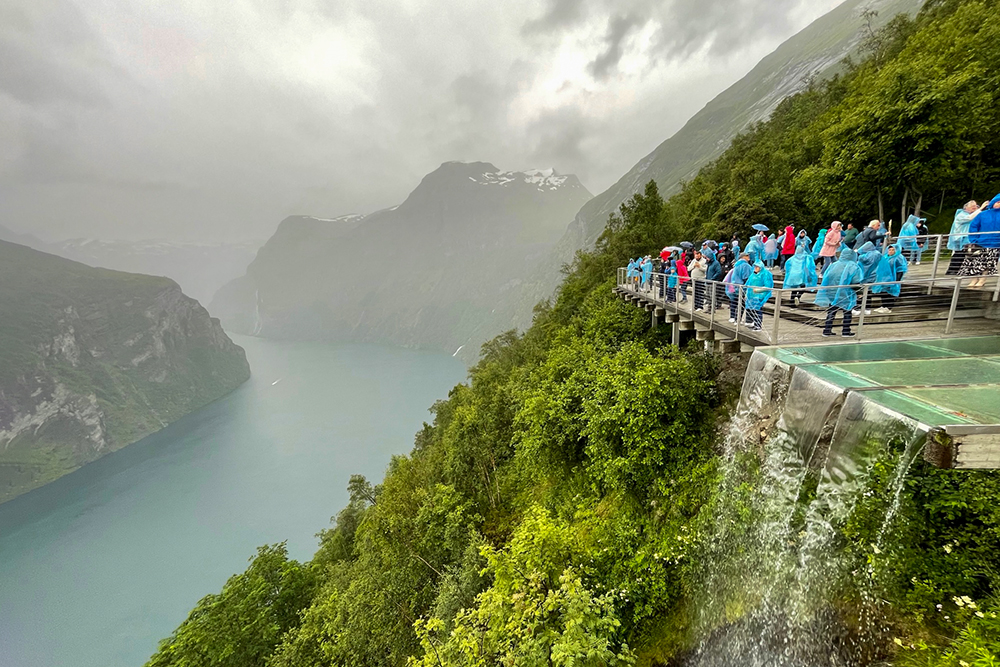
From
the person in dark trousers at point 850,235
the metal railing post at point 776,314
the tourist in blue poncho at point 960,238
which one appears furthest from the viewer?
the person in dark trousers at point 850,235

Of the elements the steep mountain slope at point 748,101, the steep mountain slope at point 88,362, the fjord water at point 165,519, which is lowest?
the fjord water at point 165,519

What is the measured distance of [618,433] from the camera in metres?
9.73

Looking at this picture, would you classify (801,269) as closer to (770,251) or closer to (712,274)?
(712,274)

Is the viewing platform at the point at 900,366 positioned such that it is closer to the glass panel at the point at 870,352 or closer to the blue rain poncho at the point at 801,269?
the glass panel at the point at 870,352

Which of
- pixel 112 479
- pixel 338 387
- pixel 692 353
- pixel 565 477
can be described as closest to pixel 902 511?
pixel 692 353

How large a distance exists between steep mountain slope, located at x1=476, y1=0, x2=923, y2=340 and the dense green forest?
3260 inches

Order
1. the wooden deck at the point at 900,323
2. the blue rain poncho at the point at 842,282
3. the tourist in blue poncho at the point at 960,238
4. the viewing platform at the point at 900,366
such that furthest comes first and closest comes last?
the tourist in blue poncho at the point at 960,238
the blue rain poncho at the point at 842,282
the wooden deck at the point at 900,323
the viewing platform at the point at 900,366

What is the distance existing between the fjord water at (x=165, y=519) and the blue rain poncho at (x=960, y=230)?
238 ft

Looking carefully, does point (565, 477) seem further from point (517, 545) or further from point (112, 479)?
point (112, 479)

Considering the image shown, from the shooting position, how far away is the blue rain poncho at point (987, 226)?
827cm

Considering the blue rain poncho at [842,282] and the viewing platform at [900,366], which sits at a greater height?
the blue rain poncho at [842,282]

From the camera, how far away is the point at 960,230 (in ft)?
31.2

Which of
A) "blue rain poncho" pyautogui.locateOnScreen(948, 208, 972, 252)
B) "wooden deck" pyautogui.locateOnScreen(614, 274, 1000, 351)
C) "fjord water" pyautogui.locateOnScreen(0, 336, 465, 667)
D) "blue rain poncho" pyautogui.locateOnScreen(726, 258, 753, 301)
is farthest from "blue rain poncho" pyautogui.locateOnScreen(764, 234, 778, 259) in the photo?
"fjord water" pyautogui.locateOnScreen(0, 336, 465, 667)

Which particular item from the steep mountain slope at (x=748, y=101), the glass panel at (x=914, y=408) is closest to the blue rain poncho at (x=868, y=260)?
the glass panel at (x=914, y=408)
